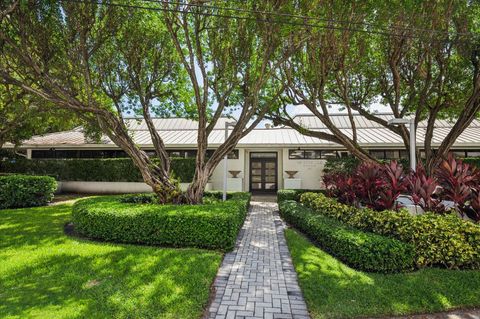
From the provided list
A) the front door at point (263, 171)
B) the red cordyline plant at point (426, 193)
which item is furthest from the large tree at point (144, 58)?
the front door at point (263, 171)

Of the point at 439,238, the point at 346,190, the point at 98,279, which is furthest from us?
the point at 346,190

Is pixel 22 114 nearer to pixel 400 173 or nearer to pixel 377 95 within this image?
pixel 400 173

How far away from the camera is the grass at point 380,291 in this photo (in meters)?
3.77

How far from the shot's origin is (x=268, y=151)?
1803 cm

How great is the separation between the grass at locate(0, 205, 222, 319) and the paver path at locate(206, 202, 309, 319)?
287mm

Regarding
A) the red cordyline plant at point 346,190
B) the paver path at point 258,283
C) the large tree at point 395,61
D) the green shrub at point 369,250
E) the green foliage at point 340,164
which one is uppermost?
the large tree at point 395,61

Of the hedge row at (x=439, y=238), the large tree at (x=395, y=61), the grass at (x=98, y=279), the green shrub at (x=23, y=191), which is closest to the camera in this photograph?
the grass at (x=98, y=279)

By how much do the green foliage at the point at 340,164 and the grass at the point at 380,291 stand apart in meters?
11.4

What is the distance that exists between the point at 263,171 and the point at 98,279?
47.2ft

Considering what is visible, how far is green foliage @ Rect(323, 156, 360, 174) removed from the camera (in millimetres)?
15834

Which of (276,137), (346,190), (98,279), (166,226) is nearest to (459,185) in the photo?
(346,190)

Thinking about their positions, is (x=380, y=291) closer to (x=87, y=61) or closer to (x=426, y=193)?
(x=426, y=193)

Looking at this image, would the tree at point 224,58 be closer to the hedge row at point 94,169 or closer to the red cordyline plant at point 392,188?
the red cordyline plant at point 392,188

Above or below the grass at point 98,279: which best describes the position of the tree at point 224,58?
above
